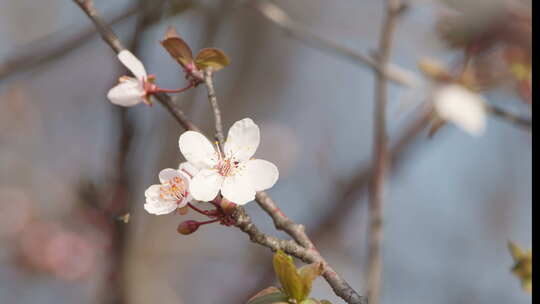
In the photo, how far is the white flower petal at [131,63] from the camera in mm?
771

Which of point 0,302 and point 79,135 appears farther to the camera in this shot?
point 79,135

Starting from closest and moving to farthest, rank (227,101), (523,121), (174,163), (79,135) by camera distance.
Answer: (523,121) → (174,163) → (227,101) → (79,135)

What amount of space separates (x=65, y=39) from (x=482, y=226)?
280 centimetres

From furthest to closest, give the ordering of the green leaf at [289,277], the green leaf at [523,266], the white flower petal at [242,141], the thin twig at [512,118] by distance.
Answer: the thin twig at [512,118] < the green leaf at [523,266] < the white flower petal at [242,141] < the green leaf at [289,277]

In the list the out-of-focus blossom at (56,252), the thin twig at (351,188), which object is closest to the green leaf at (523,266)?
the thin twig at (351,188)

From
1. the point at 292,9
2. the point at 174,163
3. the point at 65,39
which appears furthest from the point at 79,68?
the point at 65,39

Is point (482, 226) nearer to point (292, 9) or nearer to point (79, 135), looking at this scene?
point (292, 9)

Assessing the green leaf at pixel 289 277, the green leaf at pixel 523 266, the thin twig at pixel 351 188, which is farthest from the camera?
the thin twig at pixel 351 188

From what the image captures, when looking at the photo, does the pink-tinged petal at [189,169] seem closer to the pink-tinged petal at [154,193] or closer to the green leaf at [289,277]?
the pink-tinged petal at [154,193]

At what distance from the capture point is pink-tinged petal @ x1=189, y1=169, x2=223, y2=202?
657mm

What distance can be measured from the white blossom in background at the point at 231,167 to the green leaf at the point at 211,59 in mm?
120

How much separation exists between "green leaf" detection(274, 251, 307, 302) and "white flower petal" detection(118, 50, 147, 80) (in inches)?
13.6

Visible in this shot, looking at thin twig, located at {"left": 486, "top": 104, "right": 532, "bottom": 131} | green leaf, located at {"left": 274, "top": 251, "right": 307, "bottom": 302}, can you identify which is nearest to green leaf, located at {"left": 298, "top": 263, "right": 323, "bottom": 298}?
green leaf, located at {"left": 274, "top": 251, "right": 307, "bottom": 302}
